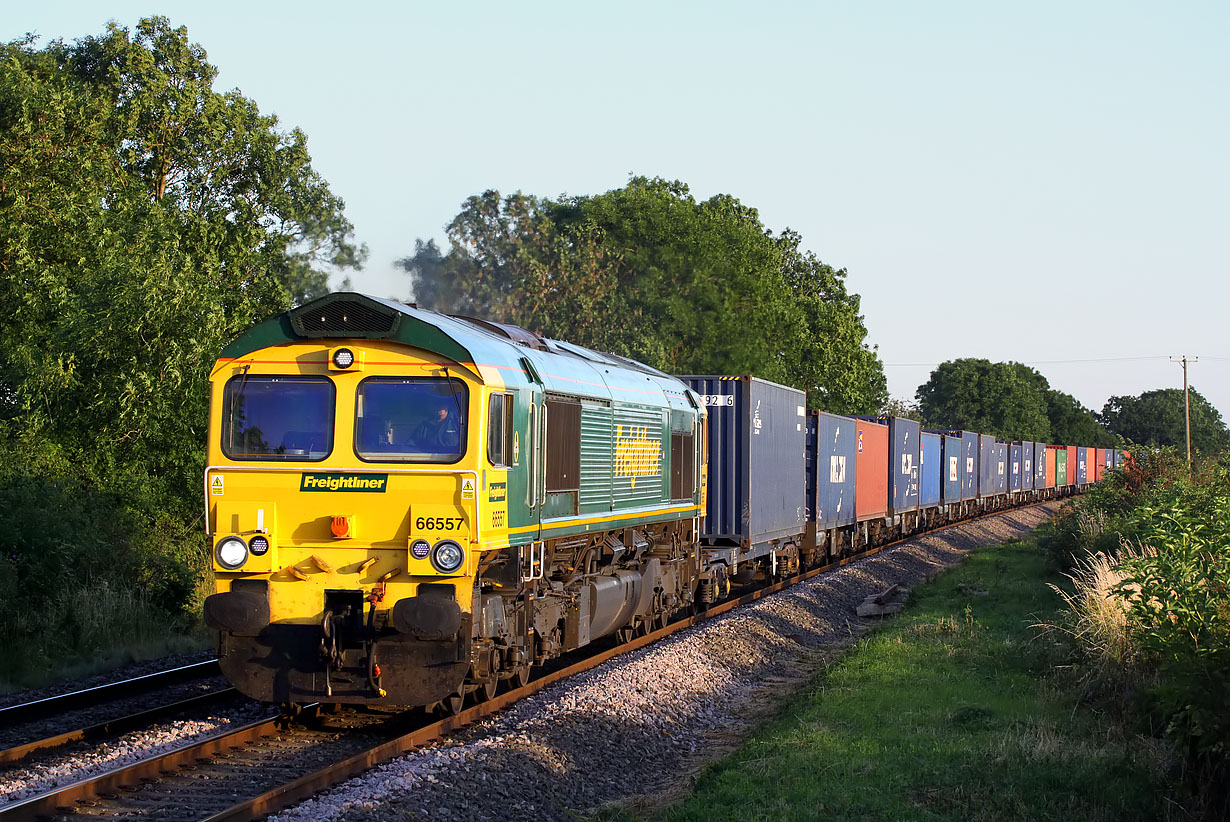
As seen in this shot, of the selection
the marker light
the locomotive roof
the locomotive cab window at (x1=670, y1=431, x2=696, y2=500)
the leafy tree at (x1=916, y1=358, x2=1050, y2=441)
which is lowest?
the locomotive cab window at (x1=670, y1=431, x2=696, y2=500)

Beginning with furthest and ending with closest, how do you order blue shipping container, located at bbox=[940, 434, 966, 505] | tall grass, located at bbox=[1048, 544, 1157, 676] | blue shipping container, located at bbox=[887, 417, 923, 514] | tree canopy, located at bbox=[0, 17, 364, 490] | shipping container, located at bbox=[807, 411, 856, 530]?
blue shipping container, located at bbox=[940, 434, 966, 505]
blue shipping container, located at bbox=[887, 417, 923, 514]
shipping container, located at bbox=[807, 411, 856, 530]
tree canopy, located at bbox=[0, 17, 364, 490]
tall grass, located at bbox=[1048, 544, 1157, 676]

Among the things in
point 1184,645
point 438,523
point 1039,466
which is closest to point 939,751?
point 1184,645

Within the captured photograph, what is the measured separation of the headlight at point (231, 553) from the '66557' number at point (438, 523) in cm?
152

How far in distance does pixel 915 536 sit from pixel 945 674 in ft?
79.9

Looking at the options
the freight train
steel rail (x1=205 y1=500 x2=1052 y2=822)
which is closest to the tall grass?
steel rail (x1=205 y1=500 x2=1052 y2=822)

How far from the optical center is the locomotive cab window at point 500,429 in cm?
1008

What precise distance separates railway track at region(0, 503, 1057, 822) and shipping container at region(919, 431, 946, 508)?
87.1 feet

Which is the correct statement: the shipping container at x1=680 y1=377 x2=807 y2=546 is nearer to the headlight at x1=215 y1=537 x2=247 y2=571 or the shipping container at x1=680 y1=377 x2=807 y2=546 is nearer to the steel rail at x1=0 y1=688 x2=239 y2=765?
the steel rail at x1=0 y1=688 x2=239 y2=765

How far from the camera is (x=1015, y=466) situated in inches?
2147

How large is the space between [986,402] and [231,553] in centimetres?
10078

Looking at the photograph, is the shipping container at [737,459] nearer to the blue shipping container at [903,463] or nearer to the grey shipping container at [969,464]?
the blue shipping container at [903,463]

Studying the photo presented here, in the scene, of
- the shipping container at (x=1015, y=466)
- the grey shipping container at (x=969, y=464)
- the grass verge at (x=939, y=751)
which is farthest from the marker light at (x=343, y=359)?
the shipping container at (x=1015, y=466)

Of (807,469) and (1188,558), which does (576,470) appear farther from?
(807,469)

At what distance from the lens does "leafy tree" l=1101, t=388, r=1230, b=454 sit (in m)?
128
